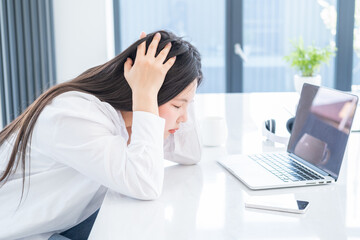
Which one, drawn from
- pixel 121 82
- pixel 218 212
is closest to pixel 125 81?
pixel 121 82

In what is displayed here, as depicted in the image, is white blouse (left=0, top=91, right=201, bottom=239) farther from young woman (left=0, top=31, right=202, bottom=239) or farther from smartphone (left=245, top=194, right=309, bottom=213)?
smartphone (left=245, top=194, right=309, bottom=213)

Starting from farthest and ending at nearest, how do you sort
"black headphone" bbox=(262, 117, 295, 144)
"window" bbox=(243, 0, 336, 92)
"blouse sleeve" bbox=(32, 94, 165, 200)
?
1. "window" bbox=(243, 0, 336, 92)
2. "black headphone" bbox=(262, 117, 295, 144)
3. "blouse sleeve" bbox=(32, 94, 165, 200)

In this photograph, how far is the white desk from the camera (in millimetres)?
864

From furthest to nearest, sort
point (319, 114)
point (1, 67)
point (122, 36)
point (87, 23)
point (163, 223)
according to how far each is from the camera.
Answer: point (122, 36) < point (87, 23) < point (1, 67) < point (319, 114) < point (163, 223)

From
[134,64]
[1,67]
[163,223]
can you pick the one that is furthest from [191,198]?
[1,67]

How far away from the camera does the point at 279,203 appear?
0.99 meters

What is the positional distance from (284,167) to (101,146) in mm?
507

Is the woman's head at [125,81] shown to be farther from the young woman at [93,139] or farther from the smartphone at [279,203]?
the smartphone at [279,203]

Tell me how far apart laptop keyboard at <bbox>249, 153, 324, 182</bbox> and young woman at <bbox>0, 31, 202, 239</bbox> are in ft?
0.88

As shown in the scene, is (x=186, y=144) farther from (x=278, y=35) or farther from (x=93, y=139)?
(x=278, y=35)

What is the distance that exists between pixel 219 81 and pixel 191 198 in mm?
3211

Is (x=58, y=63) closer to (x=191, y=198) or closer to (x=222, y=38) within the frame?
(x=222, y=38)

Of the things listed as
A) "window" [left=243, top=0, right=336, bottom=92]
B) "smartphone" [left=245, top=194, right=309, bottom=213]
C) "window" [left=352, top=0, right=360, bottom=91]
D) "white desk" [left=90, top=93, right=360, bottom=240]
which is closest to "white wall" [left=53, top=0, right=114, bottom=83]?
"window" [left=243, top=0, right=336, bottom=92]

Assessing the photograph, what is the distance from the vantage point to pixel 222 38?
4.13 m
